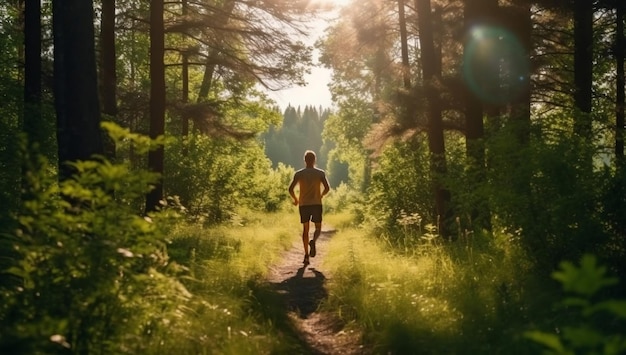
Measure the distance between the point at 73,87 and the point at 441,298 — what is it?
4.71 m

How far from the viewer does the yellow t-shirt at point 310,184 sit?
10.6 m

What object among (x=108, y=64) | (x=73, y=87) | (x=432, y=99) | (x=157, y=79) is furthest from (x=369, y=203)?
(x=73, y=87)

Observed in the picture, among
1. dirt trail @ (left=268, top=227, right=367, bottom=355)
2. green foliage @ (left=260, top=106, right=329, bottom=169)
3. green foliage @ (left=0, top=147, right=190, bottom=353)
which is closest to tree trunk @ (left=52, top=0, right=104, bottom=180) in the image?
green foliage @ (left=0, top=147, right=190, bottom=353)

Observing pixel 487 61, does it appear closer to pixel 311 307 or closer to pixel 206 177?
pixel 311 307

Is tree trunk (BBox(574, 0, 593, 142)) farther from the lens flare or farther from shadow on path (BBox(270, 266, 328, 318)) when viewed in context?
shadow on path (BBox(270, 266, 328, 318))

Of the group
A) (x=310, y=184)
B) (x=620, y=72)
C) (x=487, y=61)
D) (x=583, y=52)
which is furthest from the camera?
(x=620, y=72)

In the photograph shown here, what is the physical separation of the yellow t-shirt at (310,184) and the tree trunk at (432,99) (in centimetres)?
251

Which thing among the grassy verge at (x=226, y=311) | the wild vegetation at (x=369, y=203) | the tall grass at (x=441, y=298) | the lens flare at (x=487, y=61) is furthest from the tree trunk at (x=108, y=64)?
the lens flare at (x=487, y=61)

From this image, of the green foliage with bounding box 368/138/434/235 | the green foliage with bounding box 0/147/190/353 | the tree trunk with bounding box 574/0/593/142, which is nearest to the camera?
the green foliage with bounding box 0/147/190/353

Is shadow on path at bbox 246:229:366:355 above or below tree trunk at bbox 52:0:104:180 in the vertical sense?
below

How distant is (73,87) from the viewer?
611 centimetres

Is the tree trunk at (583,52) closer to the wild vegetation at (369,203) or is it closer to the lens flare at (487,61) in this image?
the wild vegetation at (369,203)

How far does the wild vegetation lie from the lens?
3672 mm

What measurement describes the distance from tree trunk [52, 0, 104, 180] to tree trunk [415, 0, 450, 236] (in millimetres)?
7270
